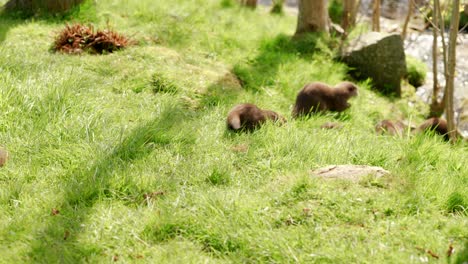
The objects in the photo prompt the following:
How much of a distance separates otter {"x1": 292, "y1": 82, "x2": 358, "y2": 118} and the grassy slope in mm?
203

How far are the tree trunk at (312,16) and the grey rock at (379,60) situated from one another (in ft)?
2.44

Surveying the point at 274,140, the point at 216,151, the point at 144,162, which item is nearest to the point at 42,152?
the point at 144,162

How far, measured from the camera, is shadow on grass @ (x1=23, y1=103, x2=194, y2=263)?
13.1 ft

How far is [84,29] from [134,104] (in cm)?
235

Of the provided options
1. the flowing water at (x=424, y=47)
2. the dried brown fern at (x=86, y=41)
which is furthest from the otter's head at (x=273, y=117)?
the flowing water at (x=424, y=47)

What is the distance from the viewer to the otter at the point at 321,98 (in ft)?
24.7

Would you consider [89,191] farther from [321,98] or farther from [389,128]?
[389,128]

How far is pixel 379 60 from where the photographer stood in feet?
32.7

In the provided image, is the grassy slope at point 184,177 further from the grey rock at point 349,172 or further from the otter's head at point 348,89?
the otter's head at point 348,89

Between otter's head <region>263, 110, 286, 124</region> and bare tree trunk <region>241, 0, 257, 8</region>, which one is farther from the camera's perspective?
bare tree trunk <region>241, 0, 257, 8</region>

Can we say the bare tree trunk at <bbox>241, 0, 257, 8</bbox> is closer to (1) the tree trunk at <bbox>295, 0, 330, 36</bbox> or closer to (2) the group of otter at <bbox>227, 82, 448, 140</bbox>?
(1) the tree trunk at <bbox>295, 0, 330, 36</bbox>

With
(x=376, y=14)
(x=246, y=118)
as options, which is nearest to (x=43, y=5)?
(x=246, y=118)

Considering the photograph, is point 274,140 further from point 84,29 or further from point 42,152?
point 84,29

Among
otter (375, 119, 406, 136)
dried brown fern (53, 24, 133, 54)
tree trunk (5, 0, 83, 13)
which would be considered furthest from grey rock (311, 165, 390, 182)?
tree trunk (5, 0, 83, 13)
